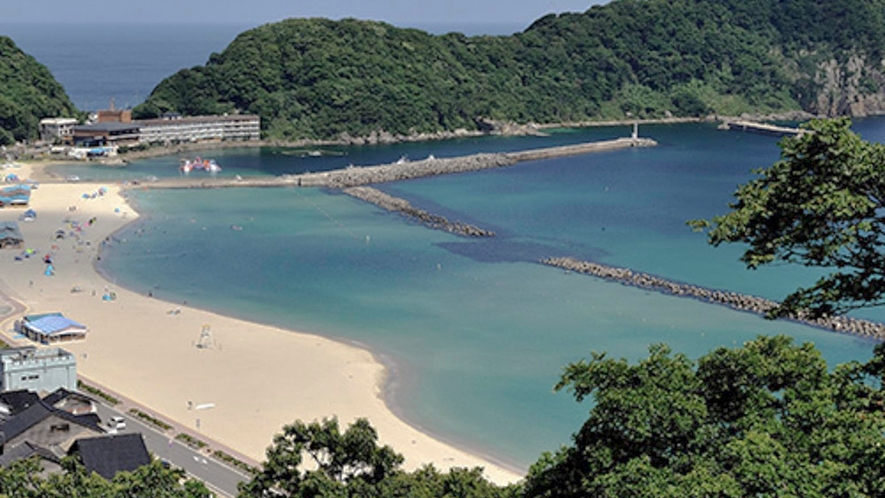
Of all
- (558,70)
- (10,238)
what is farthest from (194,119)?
(558,70)

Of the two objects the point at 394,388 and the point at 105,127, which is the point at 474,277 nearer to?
the point at 394,388

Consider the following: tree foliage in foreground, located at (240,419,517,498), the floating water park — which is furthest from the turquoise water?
tree foliage in foreground, located at (240,419,517,498)

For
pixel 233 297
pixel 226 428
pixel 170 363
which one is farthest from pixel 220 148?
pixel 226 428

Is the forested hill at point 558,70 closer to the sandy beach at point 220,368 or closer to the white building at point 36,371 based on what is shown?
the sandy beach at point 220,368

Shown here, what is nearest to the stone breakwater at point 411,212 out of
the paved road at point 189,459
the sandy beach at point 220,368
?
the sandy beach at point 220,368

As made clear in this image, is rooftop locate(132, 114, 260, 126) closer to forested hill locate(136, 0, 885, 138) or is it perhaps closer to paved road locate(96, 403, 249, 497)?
forested hill locate(136, 0, 885, 138)

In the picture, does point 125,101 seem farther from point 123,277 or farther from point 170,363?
point 170,363

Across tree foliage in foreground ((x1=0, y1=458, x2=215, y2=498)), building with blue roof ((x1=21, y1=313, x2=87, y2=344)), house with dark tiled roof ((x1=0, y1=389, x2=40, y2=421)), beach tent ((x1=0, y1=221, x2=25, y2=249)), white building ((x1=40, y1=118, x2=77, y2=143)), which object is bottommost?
building with blue roof ((x1=21, y1=313, x2=87, y2=344))
